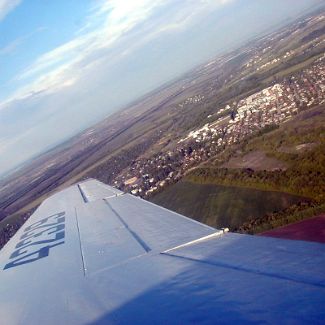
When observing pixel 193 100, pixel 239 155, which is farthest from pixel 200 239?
pixel 193 100

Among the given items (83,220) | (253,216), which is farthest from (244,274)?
(253,216)

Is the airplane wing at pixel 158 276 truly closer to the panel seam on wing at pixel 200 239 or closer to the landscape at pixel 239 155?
the panel seam on wing at pixel 200 239

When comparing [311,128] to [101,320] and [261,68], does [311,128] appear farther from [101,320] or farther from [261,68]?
[261,68]

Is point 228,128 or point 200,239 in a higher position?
point 200,239

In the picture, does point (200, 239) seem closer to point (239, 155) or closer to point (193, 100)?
point (239, 155)

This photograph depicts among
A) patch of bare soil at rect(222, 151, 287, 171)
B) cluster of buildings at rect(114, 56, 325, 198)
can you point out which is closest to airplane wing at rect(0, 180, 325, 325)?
patch of bare soil at rect(222, 151, 287, 171)

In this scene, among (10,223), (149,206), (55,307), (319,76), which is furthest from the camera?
(319,76)
